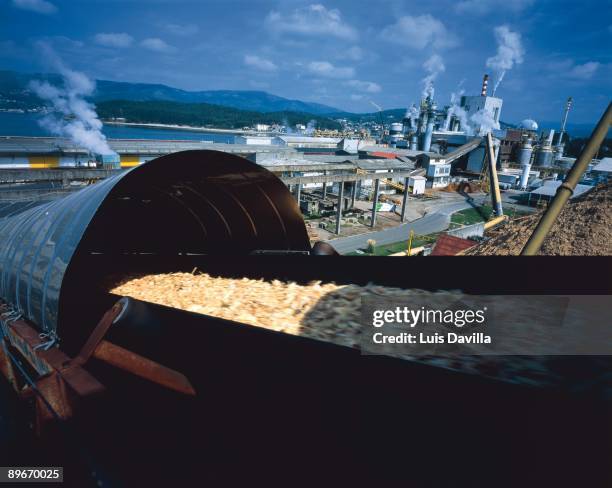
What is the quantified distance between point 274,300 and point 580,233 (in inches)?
329

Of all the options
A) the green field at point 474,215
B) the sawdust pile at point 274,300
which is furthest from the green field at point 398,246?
the sawdust pile at point 274,300

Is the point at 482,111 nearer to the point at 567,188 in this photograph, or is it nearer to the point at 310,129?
the point at 310,129

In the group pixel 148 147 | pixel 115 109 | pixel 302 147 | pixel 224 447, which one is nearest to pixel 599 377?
pixel 224 447

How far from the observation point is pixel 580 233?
827 cm

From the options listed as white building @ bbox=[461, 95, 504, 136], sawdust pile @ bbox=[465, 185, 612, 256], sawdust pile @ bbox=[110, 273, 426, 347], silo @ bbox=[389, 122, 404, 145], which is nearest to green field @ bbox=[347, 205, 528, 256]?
sawdust pile @ bbox=[465, 185, 612, 256]

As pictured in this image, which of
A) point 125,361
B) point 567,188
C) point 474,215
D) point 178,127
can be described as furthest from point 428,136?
point 178,127

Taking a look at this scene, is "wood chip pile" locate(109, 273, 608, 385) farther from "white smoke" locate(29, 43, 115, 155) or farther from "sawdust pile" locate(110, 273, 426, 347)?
"white smoke" locate(29, 43, 115, 155)

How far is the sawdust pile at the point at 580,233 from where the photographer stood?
793 cm

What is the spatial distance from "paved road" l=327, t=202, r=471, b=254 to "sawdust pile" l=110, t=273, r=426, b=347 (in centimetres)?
1917

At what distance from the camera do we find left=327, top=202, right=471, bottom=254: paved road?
84.6ft

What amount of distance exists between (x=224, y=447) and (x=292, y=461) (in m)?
0.60

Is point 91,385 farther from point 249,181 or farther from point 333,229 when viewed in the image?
point 333,229

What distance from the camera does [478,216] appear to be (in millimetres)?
37938

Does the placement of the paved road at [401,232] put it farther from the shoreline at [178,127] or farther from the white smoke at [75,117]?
the shoreline at [178,127]
